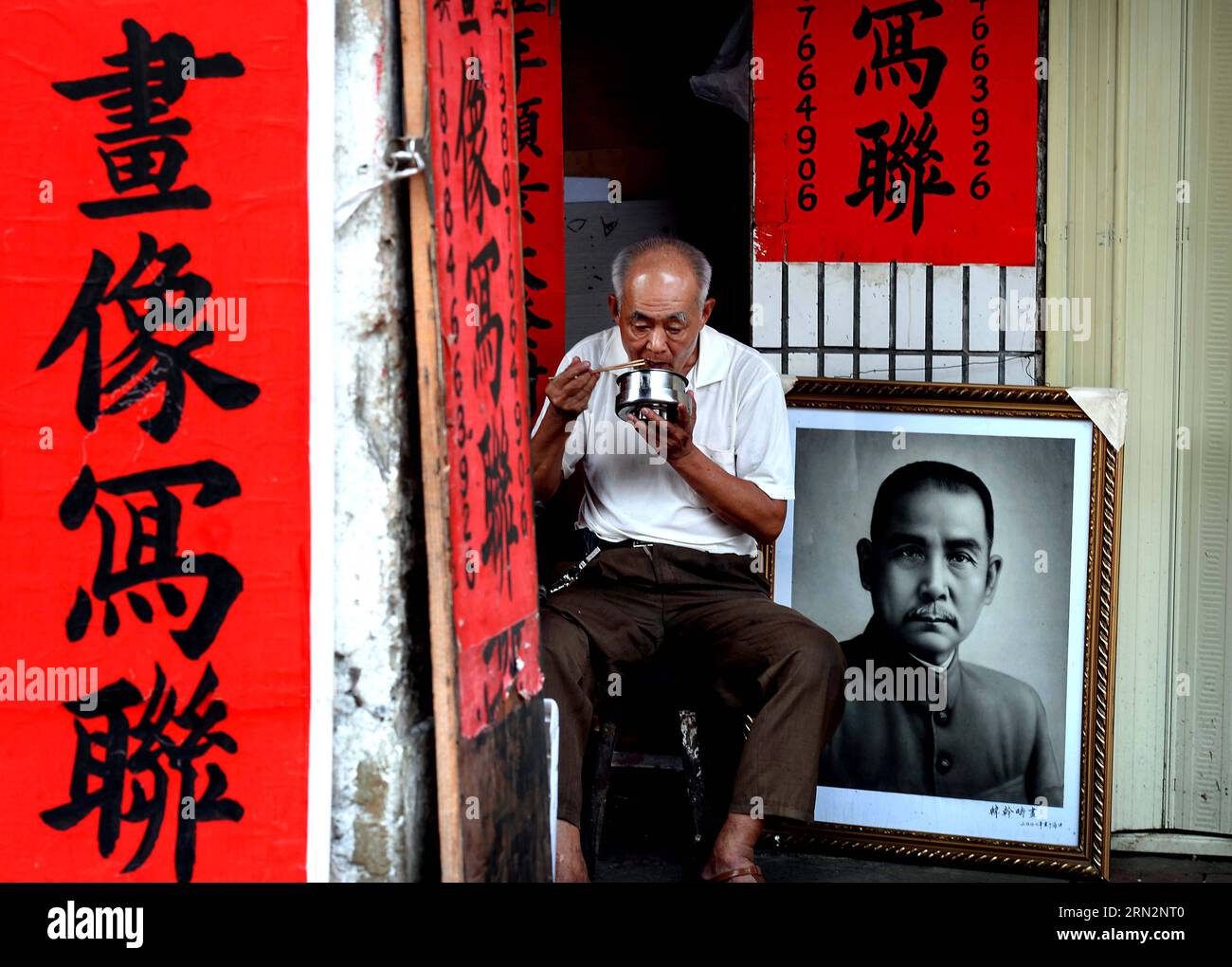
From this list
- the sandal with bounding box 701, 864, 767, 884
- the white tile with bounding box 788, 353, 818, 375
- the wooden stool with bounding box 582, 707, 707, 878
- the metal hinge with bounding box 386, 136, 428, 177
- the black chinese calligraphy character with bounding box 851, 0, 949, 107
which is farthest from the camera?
the white tile with bounding box 788, 353, 818, 375

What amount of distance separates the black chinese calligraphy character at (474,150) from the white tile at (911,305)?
188cm

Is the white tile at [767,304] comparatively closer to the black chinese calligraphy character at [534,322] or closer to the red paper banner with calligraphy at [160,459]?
the black chinese calligraphy character at [534,322]

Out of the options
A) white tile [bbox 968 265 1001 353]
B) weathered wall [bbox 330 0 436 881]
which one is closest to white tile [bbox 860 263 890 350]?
white tile [bbox 968 265 1001 353]

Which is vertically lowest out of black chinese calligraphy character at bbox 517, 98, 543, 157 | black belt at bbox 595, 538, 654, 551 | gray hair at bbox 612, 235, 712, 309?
black belt at bbox 595, 538, 654, 551

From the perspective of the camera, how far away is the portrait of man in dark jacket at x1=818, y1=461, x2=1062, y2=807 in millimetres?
3594

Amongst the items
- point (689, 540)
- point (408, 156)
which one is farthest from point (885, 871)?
point (408, 156)

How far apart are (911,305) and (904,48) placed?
0.78m

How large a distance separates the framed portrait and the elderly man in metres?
0.45

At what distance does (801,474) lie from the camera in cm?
381

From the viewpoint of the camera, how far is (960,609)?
3.67 m

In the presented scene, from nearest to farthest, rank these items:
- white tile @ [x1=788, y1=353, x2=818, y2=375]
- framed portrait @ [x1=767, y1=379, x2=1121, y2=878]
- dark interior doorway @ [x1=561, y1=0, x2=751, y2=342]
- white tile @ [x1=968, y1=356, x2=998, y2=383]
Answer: framed portrait @ [x1=767, y1=379, x2=1121, y2=878]
white tile @ [x1=968, y1=356, x2=998, y2=383]
white tile @ [x1=788, y1=353, x2=818, y2=375]
dark interior doorway @ [x1=561, y1=0, x2=751, y2=342]

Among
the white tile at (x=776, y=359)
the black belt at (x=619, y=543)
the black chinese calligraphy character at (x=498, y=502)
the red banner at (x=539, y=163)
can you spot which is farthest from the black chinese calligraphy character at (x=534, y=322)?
the black chinese calligraphy character at (x=498, y=502)

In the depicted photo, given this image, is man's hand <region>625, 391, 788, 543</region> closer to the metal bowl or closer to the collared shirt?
the metal bowl

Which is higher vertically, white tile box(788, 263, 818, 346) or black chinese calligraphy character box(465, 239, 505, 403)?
white tile box(788, 263, 818, 346)
